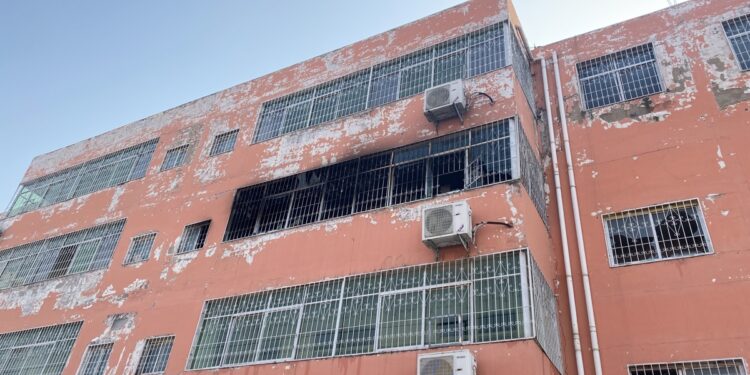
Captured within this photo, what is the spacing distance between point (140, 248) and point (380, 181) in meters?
7.16

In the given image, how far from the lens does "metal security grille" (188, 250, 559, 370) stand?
8688mm

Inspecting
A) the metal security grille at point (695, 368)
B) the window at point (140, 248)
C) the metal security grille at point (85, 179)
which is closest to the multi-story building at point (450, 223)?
the metal security grille at point (695, 368)

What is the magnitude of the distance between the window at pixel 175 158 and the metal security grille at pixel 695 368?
12190 mm

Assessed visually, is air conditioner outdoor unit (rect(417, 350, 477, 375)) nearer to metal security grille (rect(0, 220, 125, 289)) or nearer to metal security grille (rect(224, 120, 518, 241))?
metal security grille (rect(224, 120, 518, 241))

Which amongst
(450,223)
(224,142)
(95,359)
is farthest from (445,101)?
(95,359)

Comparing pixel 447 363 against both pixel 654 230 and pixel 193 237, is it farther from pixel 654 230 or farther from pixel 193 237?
pixel 193 237

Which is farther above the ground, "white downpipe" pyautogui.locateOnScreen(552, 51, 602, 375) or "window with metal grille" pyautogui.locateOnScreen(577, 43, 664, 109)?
"window with metal grille" pyautogui.locateOnScreen(577, 43, 664, 109)

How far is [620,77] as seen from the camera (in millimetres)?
12117

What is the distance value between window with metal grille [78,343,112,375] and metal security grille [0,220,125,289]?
95.1 inches

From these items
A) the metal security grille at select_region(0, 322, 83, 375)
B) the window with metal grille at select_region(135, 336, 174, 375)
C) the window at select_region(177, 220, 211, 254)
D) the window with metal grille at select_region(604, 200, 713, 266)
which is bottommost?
the window with metal grille at select_region(135, 336, 174, 375)

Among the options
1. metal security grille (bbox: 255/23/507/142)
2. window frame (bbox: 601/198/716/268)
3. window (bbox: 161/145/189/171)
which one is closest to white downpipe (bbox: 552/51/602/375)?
window frame (bbox: 601/198/716/268)

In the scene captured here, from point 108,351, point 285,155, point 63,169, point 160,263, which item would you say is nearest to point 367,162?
point 285,155

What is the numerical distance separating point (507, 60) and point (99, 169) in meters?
13.4

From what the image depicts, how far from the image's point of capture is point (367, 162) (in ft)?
38.5
